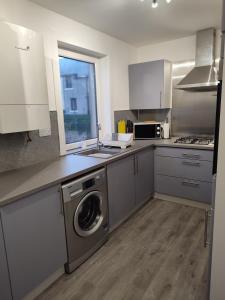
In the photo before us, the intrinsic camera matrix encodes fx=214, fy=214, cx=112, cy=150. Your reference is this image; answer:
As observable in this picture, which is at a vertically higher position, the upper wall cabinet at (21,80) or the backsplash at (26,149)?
the upper wall cabinet at (21,80)

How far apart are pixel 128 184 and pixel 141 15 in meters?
1.89

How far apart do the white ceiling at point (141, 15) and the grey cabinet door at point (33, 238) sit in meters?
1.77

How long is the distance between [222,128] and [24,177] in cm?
142

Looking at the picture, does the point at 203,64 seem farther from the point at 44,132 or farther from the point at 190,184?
the point at 44,132

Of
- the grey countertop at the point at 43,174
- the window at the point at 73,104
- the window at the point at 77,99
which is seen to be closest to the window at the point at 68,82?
the window at the point at 77,99

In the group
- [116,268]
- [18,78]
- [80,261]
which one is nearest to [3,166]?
[18,78]

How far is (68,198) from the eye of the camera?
171 centimetres

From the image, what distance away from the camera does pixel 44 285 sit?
168 cm

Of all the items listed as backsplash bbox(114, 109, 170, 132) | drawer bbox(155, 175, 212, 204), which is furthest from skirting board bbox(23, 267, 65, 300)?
backsplash bbox(114, 109, 170, 132)

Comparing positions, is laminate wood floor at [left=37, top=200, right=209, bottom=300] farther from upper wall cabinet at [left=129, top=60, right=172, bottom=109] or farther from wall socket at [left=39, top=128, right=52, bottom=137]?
upper wall cabinet at [left=129, top=60, right=172, bottom=109]

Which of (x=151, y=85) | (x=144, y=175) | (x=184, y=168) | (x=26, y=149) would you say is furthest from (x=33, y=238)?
(x=151, y=85)

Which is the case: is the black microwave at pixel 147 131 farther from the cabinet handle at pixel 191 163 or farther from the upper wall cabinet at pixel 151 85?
the cabinet handle at pixel 191 163

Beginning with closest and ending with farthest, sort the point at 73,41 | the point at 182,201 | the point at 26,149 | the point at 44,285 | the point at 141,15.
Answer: the point at 44,285 < the point at 26,149 < the point at 141,15 < the point at 73,41 < the point at 182,201

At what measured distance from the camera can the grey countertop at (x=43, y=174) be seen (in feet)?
4.57
